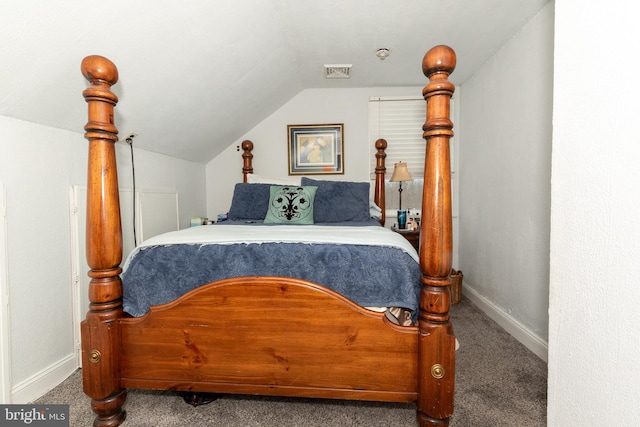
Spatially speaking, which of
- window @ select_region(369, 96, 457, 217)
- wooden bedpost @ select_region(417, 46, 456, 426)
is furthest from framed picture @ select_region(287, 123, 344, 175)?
wooden bedpost @ select_region(417, 46, 456, 426)

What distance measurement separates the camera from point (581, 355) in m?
1.04

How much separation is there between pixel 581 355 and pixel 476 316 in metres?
1.70

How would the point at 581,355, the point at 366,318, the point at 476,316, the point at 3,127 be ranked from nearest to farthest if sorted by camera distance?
1. the point at 581,355
2. the point at 366,318
3. the point at 3,127
4. the point at 476,316

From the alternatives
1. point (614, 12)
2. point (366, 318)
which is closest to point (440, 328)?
point (366, 318)

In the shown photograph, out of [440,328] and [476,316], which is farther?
[476,316]

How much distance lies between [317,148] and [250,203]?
46.6 inches

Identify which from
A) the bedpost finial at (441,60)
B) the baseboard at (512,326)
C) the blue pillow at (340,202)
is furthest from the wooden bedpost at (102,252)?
the baseboard at (512,326)

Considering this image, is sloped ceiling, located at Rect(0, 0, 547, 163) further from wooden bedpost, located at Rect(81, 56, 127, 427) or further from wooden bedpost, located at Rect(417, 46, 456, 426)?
wooden bedpost, located at Rect(417, 46, 456, 426)

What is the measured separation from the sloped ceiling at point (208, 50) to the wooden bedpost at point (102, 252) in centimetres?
39

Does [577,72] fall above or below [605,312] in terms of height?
above

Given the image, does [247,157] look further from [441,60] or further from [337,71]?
[441,60]

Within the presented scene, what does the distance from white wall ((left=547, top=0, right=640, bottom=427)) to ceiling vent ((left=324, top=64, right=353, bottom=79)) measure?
1.97 meters

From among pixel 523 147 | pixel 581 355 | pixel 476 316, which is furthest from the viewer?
pixel 476 316

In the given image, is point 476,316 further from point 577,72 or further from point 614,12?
point 614,12
